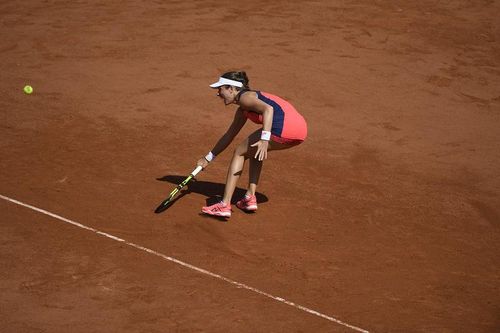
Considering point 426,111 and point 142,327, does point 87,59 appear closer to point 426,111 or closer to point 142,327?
point 426,111

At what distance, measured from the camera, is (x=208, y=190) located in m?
9.92

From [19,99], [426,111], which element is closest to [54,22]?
[19,99]

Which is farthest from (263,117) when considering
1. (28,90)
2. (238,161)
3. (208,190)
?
(28,90)

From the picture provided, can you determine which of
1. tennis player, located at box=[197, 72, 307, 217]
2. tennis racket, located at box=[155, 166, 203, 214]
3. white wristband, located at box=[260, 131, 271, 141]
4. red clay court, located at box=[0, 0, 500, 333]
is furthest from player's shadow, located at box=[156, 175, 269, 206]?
white wristband, located at box=[260, 131, 271, 141]

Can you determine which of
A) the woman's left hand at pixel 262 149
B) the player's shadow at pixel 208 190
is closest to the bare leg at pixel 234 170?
the woman's left hand at pixel 262 149

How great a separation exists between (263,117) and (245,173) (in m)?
2.35

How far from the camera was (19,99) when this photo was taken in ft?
41.5

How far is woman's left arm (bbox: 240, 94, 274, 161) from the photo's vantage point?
8414 mm

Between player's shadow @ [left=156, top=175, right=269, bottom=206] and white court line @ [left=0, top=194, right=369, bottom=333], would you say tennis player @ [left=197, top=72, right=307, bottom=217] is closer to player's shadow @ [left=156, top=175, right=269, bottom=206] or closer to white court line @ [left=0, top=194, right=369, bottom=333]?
player's shadow @ [left=156, top=175, right=269, bottom=206]

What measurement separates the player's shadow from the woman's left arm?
128cm

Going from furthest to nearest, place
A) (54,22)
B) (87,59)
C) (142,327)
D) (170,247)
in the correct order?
(54,22) → (87,59) → (170,247) → (142,327)

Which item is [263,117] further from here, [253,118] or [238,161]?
[238,161]

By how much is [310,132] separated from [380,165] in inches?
60.1

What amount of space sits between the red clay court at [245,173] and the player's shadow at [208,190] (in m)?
0.04
